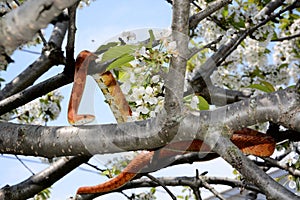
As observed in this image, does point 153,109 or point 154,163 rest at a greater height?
point 153,109

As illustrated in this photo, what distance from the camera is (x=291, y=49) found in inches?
157

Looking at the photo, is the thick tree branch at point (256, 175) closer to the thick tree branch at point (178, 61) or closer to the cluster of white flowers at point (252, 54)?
the thick tree branch at point (178, 61)

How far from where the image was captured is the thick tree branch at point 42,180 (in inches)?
73.4

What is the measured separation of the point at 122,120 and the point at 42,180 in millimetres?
882

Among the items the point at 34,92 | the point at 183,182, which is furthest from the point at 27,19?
the point at 183,182

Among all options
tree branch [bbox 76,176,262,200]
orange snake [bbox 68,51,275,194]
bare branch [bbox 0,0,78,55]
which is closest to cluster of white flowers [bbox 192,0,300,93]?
tree branch [bbox 76,176,262,200]

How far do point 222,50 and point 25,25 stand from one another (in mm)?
1912

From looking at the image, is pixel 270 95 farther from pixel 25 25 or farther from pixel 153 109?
pixel 25 25

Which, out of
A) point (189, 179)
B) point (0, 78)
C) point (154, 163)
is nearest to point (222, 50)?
point (189, 179)

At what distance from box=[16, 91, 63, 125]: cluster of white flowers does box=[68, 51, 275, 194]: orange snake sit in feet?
7.37

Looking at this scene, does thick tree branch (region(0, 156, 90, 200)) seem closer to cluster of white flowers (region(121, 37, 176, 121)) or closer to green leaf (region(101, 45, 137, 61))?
cluster of white flowers (region(121, 37, 176, 121))

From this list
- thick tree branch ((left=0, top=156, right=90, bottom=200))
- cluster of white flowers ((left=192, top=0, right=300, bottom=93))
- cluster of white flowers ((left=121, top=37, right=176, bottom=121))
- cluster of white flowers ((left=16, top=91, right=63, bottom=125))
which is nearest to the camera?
cluster of white flowers ((left=121, top=37, right=176, bottom=121))

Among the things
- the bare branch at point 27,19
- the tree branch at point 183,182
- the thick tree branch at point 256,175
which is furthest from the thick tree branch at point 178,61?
the tree branch at point 183,182

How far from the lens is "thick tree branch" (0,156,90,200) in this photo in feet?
6.12
